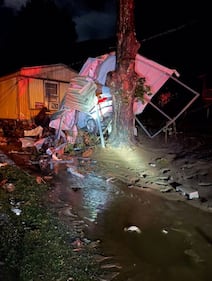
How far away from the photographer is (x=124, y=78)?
1020 cm

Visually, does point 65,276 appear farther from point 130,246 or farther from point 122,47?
point 122,47

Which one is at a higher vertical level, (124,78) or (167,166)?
(124,78)

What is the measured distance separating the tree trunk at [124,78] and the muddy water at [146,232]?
336 centimetres

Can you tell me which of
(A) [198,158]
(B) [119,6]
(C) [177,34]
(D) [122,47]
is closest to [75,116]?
(D) [122,47]

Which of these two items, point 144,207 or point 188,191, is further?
point 188,191

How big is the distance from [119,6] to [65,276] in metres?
9.23

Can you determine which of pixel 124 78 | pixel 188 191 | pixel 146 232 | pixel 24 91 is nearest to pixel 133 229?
pixel 146 232

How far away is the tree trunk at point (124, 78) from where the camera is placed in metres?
10.2

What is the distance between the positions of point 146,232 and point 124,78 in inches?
253

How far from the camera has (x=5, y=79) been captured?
699 inches

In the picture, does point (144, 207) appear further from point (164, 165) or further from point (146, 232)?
point (164, 165)

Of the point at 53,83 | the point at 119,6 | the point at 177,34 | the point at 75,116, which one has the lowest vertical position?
the point at 75,116

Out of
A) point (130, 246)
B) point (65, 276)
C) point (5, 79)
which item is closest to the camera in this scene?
point (65, 276)

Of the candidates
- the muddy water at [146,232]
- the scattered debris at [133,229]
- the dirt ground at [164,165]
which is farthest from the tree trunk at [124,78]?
the scattered debris at [133,229]
